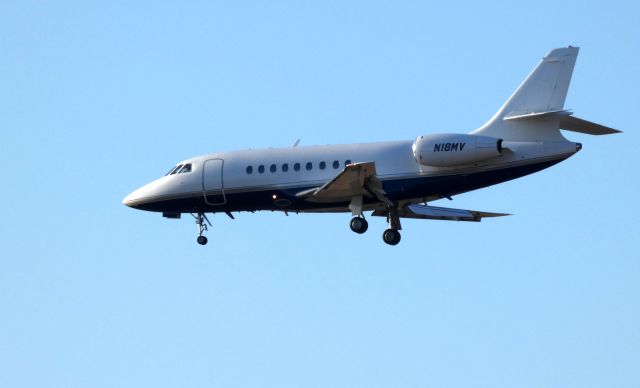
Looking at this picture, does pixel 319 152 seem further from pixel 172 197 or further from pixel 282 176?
pixel 172 197

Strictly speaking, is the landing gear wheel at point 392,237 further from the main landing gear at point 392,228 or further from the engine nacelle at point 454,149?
the engine nacelle at point 454,149

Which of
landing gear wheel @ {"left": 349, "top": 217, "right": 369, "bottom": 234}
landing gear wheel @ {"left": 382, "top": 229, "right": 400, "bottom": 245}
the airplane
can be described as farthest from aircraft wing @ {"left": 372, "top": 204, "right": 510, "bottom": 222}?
landing gear wheel @ {"left": 349, "top": 217, "right": 369, "bottom": 234}

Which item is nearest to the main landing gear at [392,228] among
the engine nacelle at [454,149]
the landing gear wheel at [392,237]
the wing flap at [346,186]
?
the landing gear wheel at [392,237]

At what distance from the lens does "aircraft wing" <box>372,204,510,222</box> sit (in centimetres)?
6369

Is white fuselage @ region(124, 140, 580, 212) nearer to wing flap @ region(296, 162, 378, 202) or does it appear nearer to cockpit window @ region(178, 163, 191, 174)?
cockpit window @ region(178, 163, 191, 174)

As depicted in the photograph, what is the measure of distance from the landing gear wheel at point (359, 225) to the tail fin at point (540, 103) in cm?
483

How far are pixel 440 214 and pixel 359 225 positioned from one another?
14.7ft

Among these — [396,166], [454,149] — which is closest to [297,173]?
[396,166]

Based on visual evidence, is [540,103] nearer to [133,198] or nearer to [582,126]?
[582,126]

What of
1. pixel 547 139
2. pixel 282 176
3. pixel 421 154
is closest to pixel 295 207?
pixel 282 176

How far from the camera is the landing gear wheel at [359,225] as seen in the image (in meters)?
60.7

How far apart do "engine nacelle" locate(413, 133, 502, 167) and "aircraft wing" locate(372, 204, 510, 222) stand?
4067mm

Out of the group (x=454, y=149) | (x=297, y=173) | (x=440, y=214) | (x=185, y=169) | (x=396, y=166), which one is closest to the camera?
(x=454, y=149)

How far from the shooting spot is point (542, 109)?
59.8m
